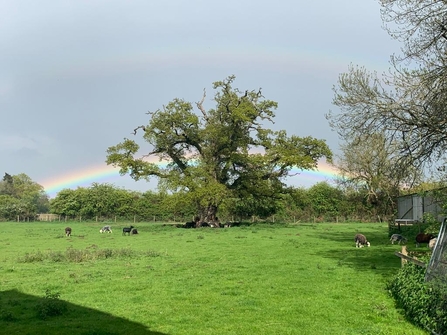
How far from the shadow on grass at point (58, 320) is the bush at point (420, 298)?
16.4 ft

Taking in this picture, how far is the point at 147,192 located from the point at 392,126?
68.0m

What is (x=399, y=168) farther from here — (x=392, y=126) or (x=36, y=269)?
(x=36, y=269)

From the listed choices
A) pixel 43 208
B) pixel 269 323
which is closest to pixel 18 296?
pixel 269 323

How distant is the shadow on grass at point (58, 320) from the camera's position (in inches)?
320

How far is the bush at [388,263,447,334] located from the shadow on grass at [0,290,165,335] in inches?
196

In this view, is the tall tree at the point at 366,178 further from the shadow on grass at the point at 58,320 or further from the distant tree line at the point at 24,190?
the distant tree line at the point at 24,190

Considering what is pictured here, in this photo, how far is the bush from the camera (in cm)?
698

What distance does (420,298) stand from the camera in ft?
26.8

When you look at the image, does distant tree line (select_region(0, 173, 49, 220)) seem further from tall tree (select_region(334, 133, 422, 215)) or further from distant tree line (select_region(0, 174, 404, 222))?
tall tree (select_region(334, 133, 422, 215))

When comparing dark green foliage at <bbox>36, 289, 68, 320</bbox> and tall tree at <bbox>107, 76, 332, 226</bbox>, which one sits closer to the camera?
dark green foliage at <bbox>36, 289, 68, 320</bbox>

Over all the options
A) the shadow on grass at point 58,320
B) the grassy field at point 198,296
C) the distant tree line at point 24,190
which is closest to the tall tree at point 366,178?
the grassy field at point 198,296

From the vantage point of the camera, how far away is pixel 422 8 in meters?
12.5

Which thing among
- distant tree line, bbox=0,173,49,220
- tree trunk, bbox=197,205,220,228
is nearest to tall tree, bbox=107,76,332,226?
tree trunk, bbox=197,205,220,228

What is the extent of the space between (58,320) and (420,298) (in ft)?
24.4
